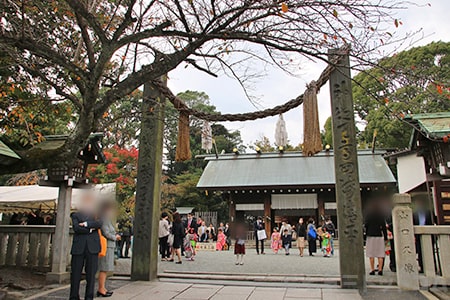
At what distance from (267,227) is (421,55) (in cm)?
1493

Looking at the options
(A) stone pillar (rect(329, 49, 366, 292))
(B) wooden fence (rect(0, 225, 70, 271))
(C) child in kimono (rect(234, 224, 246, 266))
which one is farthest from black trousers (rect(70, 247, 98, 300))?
(C) child in kimono (rect(234, 224, 246, 266))

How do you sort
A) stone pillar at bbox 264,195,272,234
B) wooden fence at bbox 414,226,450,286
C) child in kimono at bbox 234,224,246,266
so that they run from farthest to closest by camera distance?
stone pillar at bbox 264,195,272,234
child in kimono at bbox 234,224,246,266
wooden fence at bbox 414,226,450,286

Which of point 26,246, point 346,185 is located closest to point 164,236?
point 26,246

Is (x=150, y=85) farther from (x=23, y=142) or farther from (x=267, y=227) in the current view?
(x=267, y=227)

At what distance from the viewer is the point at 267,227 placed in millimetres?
20891

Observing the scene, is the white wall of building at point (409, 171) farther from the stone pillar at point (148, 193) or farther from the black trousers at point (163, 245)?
the stone pillar at point (148, 193)

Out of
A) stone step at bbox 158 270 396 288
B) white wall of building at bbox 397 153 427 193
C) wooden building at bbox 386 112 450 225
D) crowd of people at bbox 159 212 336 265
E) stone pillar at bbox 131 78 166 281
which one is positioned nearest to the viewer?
stone step at bbox 158 270 396 288

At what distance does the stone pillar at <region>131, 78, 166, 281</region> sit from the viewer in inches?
275

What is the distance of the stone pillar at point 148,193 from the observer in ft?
22.9

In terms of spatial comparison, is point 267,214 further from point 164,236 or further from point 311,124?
point 311,124

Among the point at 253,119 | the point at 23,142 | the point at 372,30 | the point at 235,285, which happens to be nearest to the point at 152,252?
the point at 235,285

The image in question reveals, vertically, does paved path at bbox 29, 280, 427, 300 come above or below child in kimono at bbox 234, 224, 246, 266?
below

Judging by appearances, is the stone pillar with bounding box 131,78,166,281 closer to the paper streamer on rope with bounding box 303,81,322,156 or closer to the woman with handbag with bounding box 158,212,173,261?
the paper streamer on rope with bounding box 303,81,322,156

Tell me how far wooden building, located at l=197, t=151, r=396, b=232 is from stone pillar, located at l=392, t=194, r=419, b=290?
1338 cm
